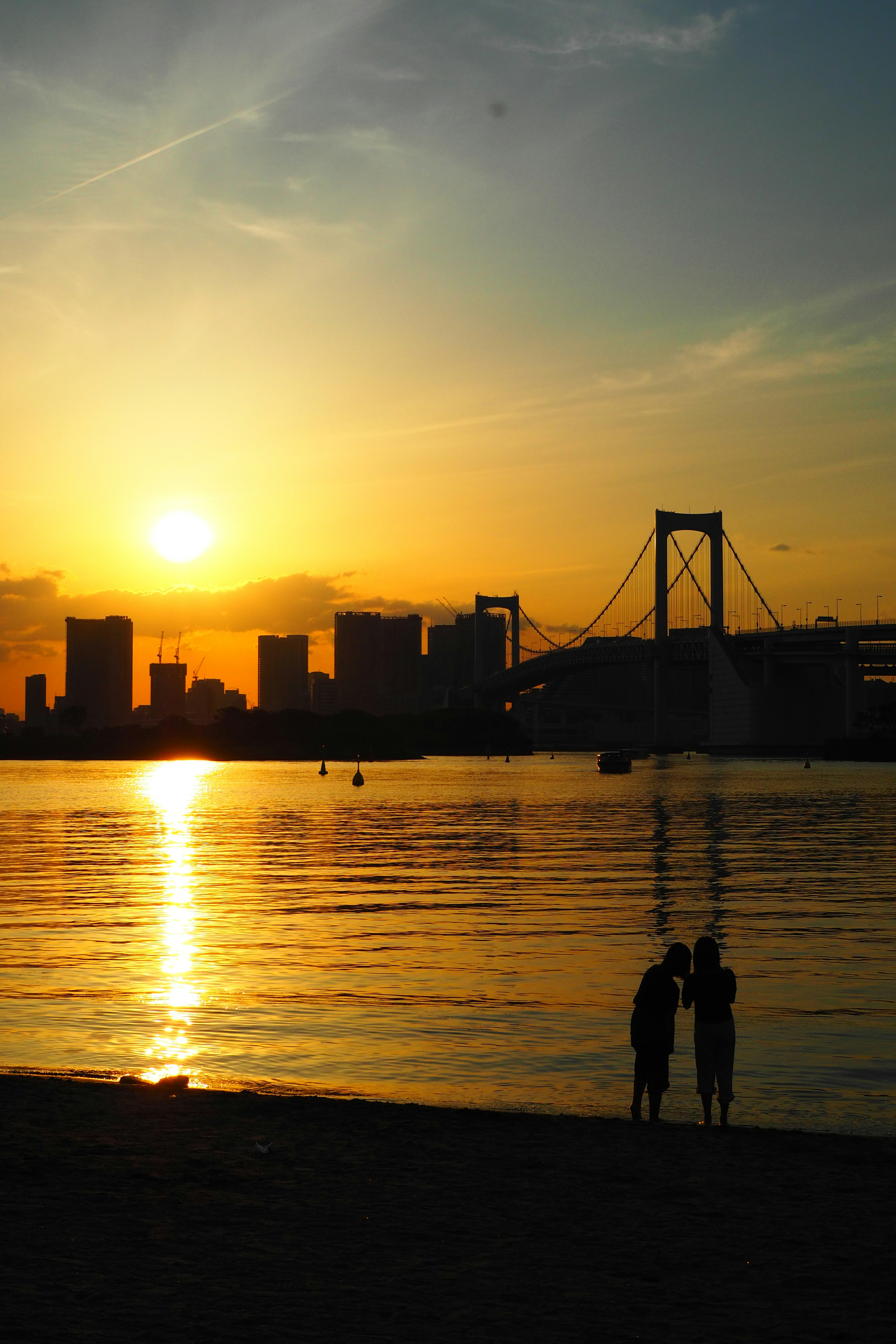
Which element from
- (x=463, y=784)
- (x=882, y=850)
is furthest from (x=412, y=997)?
(x=463, y=784)

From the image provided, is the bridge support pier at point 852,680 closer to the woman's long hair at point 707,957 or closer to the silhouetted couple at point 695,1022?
the silhouetted couple at point 695,1022

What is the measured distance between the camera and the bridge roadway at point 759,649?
→ 141 metres

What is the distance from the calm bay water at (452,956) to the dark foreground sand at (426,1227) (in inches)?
61.2

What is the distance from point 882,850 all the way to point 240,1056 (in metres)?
31.7

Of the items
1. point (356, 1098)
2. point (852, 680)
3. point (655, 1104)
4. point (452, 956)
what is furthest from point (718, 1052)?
point (852, 680)

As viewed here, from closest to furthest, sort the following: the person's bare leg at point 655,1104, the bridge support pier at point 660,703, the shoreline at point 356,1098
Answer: the shoreline at point 356,1098 < the person's bare leg at point 655,1104 < the bridge support pier at point 660,703

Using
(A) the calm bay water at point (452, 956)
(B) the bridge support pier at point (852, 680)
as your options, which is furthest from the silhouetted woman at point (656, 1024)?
(B) the bridge support pier at point (852, 680)

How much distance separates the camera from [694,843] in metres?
44.9

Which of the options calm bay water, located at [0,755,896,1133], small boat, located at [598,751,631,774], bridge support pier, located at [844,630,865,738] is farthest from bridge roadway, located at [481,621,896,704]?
calm bay water, located at [0,755,896,1133]

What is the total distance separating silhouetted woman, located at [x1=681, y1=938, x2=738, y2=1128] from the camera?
34.0 ft

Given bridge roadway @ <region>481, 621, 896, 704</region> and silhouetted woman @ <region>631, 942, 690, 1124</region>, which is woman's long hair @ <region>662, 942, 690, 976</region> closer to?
silhouetted woman @ <region>631, 942, 690, 1124</region>

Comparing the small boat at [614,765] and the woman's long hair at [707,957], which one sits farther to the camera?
the small boat at [614,765]

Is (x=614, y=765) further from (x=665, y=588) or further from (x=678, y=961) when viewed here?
(x=678, y=961)

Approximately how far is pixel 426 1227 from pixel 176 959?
12667 millimetres
